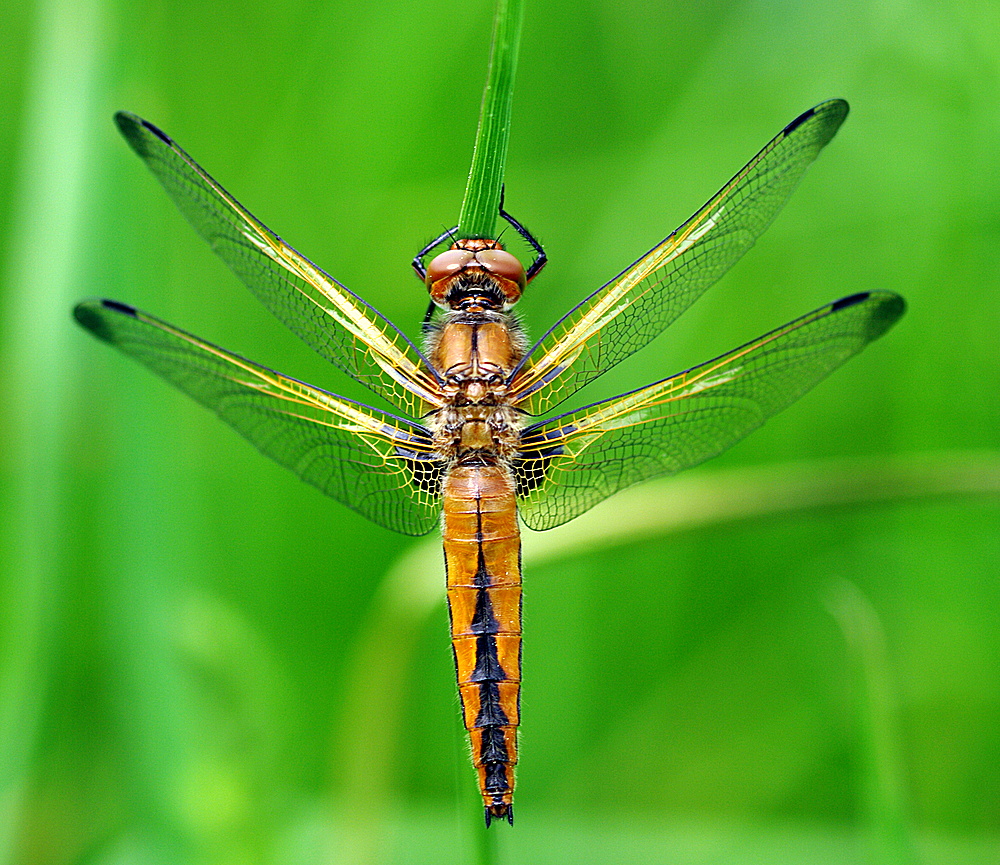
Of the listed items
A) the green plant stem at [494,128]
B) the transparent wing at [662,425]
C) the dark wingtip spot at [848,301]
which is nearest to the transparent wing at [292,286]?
the transparent wing at [662,425]

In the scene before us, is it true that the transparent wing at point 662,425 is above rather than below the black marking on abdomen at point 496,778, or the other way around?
above

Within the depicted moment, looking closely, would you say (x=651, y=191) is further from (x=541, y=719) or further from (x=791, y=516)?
(x=541, y=719)

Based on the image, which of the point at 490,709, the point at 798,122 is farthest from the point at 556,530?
the point at 798,122

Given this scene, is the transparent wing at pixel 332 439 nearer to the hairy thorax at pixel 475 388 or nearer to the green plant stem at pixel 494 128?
the hairy thorax at pixel 475 388

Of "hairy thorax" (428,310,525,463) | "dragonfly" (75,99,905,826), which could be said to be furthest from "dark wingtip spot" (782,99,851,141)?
"hairy thorax" (428,310,525,463)

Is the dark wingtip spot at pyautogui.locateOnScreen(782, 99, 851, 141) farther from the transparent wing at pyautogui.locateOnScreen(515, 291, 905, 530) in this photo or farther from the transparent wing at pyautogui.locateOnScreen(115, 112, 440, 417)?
the transparent wing at pyautogui.locateOnScreen(115, 112, 440, 417)

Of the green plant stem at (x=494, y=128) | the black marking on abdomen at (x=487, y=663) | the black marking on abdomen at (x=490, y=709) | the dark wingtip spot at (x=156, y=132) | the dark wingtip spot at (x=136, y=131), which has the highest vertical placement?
the dark wingtip spot at (x=136, y=131)
